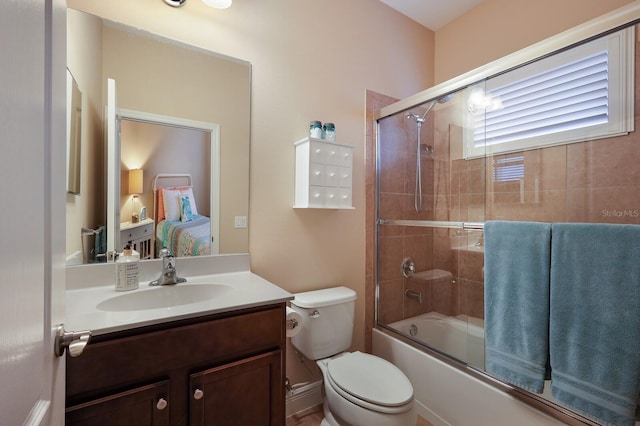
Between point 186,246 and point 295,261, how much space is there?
0.62 m

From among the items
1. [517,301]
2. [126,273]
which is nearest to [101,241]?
[126,273]

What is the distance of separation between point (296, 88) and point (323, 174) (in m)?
0.56

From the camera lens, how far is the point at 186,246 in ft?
4.84

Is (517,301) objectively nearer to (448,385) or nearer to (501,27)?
(448,385)

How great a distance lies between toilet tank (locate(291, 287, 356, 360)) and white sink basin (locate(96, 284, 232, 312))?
461 mm

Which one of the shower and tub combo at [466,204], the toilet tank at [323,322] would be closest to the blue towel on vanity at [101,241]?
the toilet tank at [323,322]

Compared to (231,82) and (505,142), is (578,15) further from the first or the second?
(231,82)

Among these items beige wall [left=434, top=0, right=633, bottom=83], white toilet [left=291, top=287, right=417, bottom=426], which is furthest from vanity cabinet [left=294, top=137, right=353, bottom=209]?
beige wall [left=434, top=0, right=633, bottom=83]

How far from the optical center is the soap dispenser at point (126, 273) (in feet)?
4.03

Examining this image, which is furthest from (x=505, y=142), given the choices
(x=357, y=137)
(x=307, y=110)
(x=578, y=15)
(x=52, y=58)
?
(x=52, y=58)

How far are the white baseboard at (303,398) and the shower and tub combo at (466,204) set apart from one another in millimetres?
524

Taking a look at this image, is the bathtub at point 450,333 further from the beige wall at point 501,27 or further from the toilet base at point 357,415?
the beige wall at point 501,27

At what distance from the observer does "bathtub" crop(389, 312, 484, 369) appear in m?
1.62

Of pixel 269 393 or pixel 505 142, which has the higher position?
pixel 505 142
